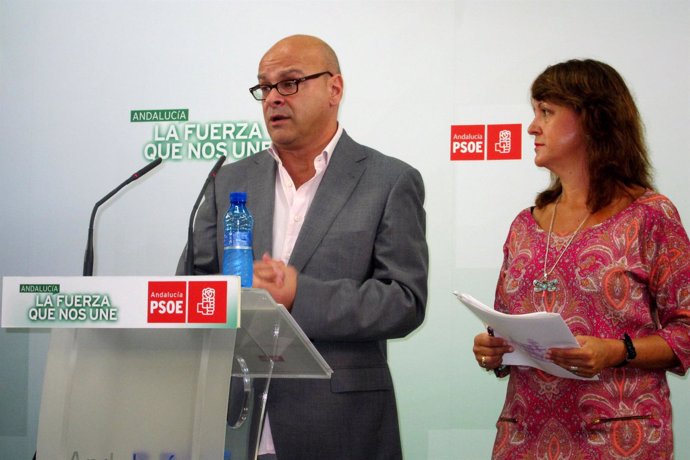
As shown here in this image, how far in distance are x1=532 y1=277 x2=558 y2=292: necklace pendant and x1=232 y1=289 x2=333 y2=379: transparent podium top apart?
682 mm

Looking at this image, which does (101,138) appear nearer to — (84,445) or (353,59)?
(353,59)

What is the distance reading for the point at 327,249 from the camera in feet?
8.19

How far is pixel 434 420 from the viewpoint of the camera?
3.86 metres

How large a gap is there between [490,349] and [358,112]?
200 cm

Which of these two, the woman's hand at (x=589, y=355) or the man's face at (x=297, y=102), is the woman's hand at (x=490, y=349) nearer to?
the woman's hand at (x=589, y=355)

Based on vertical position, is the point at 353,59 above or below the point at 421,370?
above

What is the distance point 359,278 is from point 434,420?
158 centimetres

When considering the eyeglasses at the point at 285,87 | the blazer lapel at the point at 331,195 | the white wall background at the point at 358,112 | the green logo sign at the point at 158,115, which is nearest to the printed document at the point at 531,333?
the blazer lapel at the point at 331,195

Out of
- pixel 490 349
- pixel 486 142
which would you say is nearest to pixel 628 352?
pixel 490 349

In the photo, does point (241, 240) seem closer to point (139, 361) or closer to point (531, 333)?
point (139, 361)

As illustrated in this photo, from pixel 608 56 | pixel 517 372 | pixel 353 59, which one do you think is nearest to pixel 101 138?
pixel 353 59

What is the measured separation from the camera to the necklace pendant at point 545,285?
7.24 feet

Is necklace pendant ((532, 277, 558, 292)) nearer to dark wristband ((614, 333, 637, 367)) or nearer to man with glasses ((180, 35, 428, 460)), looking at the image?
dark wristband ((614, 333, 637, 367))

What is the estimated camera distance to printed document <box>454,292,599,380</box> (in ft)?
6.26
